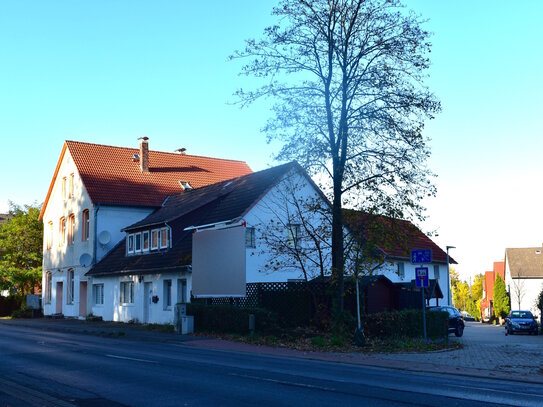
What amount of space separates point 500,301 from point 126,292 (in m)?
52.0

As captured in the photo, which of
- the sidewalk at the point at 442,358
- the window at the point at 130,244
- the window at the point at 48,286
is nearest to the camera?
the sidewalk at the point at 442,358

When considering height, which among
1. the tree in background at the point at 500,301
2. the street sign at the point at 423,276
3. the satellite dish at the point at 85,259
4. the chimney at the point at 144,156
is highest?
the chimney at the point at 144,156

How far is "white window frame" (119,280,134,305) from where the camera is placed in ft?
125

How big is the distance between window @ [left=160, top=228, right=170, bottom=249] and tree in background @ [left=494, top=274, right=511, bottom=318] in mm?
50876

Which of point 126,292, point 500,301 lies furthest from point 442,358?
point 500,301

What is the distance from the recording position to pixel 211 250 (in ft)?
102

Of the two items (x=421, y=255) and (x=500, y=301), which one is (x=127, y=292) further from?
(x=500, y=301)

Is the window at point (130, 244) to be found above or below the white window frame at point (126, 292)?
above

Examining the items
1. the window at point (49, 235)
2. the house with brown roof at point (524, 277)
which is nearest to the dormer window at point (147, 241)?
the window at point (49, 235)

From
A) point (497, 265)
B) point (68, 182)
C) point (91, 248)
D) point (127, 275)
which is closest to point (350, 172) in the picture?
point (127, 275)

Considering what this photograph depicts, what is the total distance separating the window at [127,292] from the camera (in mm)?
38062

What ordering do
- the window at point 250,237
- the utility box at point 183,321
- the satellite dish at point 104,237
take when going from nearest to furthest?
the utility box at point 183,321 → the window at point 250,237 → the satellite dish at point 104,237

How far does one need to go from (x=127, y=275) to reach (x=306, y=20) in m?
20.2

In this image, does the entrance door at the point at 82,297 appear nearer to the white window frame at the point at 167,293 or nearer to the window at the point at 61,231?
the window at the point at 61,231
